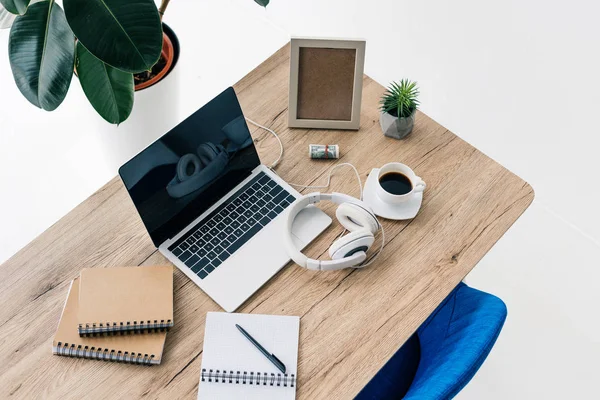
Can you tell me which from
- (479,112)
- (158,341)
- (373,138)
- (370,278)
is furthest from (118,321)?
(479,112)

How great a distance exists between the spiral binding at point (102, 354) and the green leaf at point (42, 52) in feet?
1.78

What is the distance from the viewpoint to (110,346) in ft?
4.67

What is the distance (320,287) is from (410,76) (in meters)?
1.54

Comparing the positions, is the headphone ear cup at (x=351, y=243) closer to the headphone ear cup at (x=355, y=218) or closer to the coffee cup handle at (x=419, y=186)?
the headphone ear cup at (x=355, y=218)

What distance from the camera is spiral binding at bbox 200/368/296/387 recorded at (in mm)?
1401

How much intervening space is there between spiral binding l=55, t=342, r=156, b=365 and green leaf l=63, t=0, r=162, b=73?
0.57 metres

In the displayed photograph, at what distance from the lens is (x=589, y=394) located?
2.27m

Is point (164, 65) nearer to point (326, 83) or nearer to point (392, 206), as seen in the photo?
point (326, 83)

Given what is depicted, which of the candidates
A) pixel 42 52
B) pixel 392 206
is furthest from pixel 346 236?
pixel 42 52

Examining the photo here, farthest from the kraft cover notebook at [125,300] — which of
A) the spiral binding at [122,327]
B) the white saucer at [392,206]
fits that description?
the white saucer at [392,206]

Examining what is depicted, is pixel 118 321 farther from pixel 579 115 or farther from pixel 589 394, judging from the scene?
pixel 579 115

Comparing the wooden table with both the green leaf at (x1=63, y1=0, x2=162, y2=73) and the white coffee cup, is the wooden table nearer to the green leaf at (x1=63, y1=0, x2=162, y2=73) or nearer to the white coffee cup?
the white coffee cup

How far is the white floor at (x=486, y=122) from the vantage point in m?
2.32

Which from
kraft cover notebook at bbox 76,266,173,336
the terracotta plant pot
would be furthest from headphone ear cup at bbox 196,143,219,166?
the terracotta plant pot
